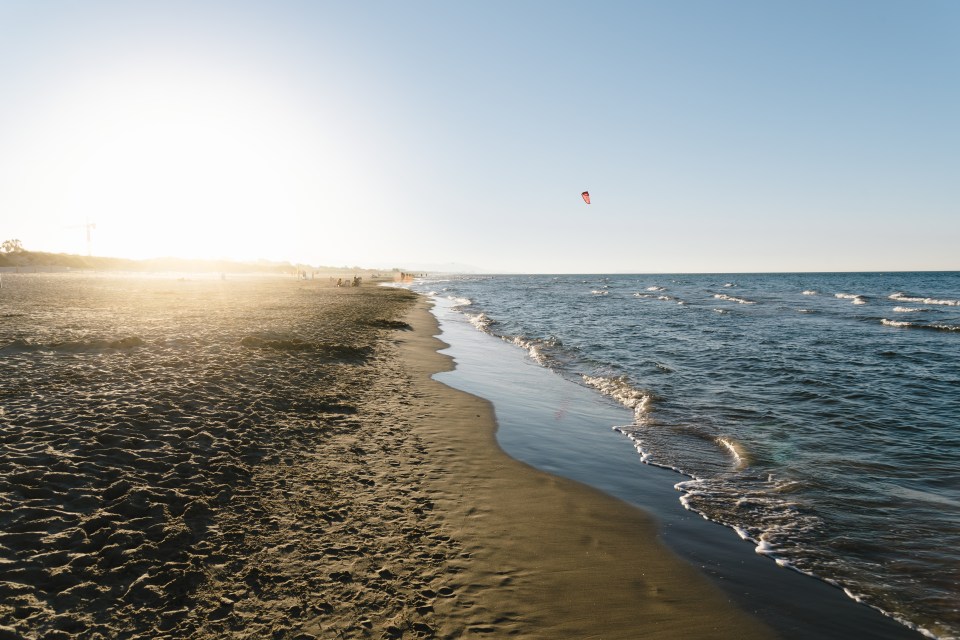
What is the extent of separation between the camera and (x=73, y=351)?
49.7 ft

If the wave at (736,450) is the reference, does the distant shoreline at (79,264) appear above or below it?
above

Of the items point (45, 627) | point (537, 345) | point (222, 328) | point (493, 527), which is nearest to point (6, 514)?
point (45, 627)

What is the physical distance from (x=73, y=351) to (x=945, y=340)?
43.8m

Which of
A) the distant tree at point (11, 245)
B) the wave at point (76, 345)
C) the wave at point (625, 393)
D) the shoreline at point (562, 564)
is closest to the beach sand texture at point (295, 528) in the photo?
the shoreline at point (562, 564)

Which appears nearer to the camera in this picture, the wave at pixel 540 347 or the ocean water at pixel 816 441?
the ocean water at pixel 816 441

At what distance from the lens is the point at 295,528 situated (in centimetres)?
609

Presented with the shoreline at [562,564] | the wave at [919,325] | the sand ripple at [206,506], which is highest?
the wave at [919,325]

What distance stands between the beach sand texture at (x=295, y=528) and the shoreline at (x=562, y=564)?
1.1 inches

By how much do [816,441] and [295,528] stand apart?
11967 millimetres

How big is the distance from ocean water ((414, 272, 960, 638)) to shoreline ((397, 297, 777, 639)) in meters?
1.73

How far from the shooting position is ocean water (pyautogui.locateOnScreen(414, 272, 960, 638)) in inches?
249

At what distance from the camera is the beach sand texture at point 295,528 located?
4.59m

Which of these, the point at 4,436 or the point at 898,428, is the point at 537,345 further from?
the point at 4,436

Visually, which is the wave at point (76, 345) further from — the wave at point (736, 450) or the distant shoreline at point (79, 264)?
the distant shoreline at point (79, 264)
